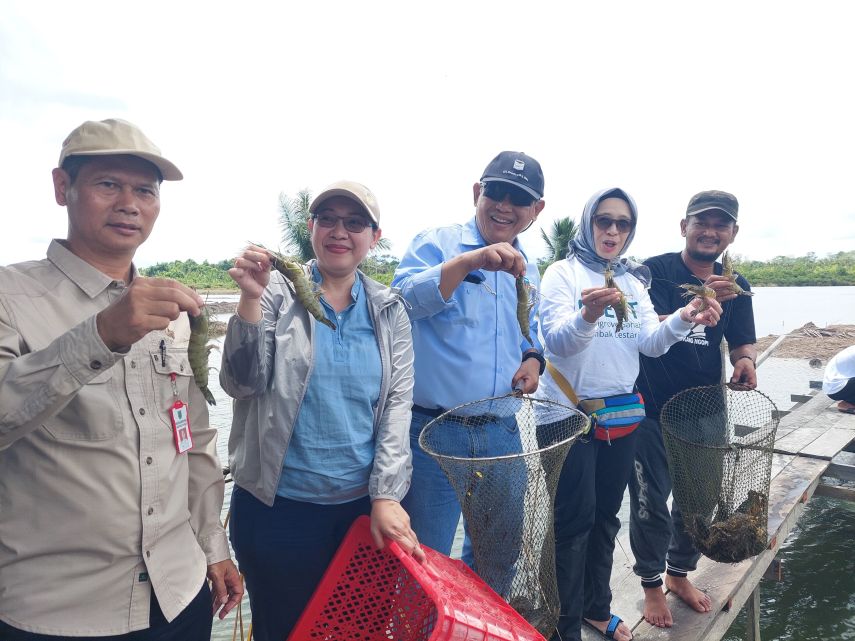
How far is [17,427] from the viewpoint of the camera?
64.6 inches

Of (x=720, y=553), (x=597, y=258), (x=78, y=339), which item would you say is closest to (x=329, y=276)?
(x=78, y=339)

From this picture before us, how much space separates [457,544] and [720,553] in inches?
241

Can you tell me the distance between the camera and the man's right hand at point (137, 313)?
5.38 ft

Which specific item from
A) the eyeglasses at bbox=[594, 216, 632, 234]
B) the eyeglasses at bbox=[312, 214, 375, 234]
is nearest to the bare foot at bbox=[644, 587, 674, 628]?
the eyeglasses at bbox=[594, 216, 632, 234]

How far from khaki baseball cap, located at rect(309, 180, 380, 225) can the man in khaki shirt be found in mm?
641

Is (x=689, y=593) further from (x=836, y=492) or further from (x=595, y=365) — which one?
(x=836, y=492)

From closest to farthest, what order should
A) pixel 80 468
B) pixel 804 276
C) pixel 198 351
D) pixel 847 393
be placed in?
pixel 80 468 → pixel 198 351 → pixel 847 393 → pixel 804 276

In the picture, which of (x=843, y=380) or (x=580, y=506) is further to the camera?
(x=843, y=380)

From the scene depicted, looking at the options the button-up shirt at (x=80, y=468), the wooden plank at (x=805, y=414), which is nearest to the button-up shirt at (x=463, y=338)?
the button-up shirt at (x=80, y=468)

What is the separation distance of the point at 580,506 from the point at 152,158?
9.82 feet

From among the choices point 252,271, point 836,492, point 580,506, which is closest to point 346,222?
point 252,271

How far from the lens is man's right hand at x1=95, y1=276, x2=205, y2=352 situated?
5.38ft

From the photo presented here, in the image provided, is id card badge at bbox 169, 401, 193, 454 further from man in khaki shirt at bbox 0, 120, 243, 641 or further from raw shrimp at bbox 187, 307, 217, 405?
raw shrimp at bbox 187, 307, 217, 405

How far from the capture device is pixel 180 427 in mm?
2254
